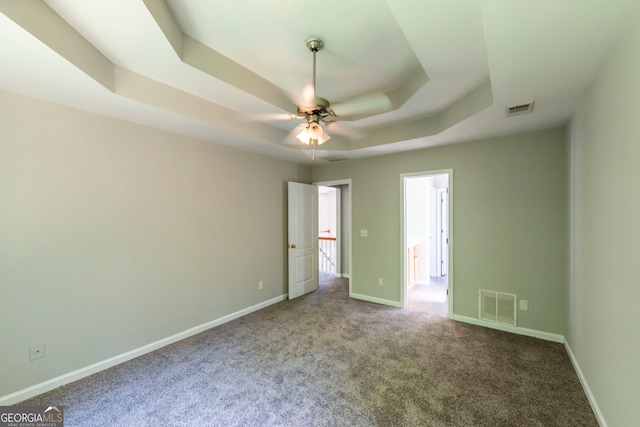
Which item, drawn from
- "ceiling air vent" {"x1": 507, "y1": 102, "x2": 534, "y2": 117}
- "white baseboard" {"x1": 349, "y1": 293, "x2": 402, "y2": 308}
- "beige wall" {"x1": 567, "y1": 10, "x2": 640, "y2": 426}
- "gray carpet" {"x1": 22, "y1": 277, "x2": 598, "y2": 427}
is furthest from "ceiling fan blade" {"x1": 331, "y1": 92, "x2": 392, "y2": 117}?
"white baseboard" {"x1": 349, "y1": 293, "x2": 402, "y2": 308}

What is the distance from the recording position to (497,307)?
133 inches

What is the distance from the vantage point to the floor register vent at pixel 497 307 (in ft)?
10.8

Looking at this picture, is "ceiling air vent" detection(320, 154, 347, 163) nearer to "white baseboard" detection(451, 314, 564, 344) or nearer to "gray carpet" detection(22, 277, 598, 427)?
"gray carpet" detection(22, 277, 598, 427)

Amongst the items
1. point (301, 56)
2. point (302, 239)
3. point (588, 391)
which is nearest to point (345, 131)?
point (301, 56)

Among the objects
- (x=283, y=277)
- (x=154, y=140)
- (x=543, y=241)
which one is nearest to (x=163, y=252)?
(x=154, y=140)

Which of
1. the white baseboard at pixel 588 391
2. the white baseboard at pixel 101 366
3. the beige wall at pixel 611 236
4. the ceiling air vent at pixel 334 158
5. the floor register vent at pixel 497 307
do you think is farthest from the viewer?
the ceiling air vent at pixel 334 158

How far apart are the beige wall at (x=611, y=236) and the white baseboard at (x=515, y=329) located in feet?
2.39

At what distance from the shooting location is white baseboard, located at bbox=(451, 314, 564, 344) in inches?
120

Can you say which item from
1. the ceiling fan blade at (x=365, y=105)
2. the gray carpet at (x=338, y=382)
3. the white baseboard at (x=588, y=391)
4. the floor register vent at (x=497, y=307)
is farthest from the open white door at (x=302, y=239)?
the white baseboard at (x=588, y=391)

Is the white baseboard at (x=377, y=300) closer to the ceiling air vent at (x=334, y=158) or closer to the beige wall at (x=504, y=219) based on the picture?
the beige wall at (x=504, y=219)

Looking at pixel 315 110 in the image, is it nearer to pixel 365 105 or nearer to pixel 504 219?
pixel 365 105

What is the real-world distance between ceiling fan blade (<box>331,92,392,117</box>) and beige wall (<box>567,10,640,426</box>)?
1657mm

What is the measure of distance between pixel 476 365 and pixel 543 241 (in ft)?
5.55

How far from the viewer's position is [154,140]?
296cm
